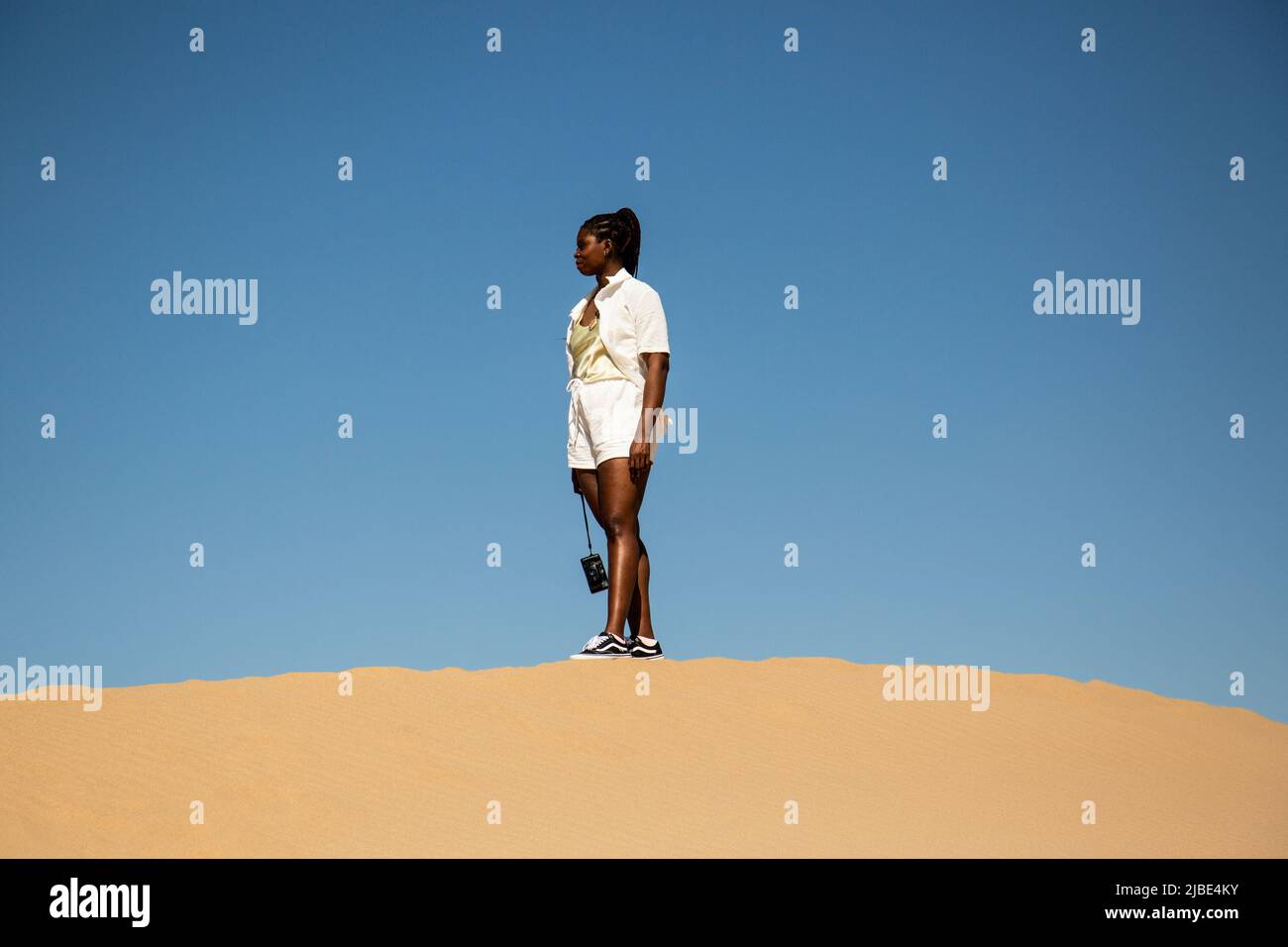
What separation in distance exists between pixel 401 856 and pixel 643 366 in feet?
12.5

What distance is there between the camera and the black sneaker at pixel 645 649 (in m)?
8.12

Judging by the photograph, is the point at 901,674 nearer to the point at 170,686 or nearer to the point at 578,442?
the point at 578,442

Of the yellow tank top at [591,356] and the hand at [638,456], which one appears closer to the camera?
the hand at [638,456]

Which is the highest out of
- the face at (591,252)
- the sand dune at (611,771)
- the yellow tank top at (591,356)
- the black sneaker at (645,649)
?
the face at (591,252)

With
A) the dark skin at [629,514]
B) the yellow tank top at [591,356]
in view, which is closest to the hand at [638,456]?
the dark skin at [629,514]

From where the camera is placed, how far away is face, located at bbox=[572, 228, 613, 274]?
330 inches

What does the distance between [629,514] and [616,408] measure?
69 centimetres

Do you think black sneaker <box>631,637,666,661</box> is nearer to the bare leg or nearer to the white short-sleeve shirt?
the bare leg

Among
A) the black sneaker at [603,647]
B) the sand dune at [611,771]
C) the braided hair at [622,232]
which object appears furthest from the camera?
the braided hair at [622,232]

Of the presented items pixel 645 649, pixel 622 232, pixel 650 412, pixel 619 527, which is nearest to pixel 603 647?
pixel 645 649

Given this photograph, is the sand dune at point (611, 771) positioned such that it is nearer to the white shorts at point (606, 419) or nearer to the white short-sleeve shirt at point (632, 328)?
the white shorts at point (606, 419)

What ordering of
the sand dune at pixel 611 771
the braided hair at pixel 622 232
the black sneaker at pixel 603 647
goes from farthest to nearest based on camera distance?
the braided hair at pixel 622 232, the black sneaker at pixel 603 647, the sand dune at pixel 611 771

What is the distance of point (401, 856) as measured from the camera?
5.39 meters

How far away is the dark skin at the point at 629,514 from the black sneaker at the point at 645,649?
0.08 metres
